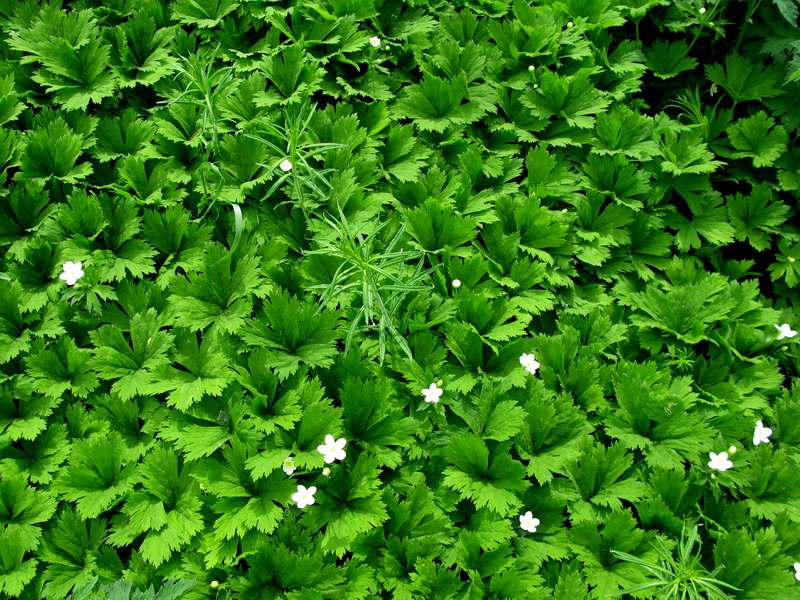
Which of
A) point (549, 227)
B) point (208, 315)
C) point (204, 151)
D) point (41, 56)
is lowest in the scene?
point (208, 315)

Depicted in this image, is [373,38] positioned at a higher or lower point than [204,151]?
higher

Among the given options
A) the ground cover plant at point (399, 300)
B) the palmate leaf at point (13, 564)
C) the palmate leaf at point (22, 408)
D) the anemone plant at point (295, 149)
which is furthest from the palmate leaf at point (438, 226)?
the palmate leaf at point (13, 564)

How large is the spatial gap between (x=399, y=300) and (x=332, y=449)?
710 mm

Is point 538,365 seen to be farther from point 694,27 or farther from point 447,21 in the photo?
point 694,27

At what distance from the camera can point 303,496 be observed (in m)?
2.34

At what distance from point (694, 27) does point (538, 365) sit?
8.86 ft

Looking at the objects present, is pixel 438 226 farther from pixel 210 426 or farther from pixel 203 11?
pixel 203 11

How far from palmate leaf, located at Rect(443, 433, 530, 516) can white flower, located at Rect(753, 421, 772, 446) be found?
1.17 m

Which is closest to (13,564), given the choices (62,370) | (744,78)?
(62,370)

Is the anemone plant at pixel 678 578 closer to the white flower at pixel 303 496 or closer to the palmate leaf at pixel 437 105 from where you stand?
the white flower at pixel 303 496

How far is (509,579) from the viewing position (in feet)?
7.62

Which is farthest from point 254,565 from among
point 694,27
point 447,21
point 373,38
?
point 694,27

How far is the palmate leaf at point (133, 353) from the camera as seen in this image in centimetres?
262

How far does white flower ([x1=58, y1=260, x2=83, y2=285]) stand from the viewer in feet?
8.82
